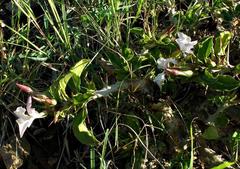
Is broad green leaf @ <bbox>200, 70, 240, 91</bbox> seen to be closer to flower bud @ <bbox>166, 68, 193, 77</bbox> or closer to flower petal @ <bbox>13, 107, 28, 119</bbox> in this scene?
flower bud @ <bbox>166, 68, 193, 77</bbox>

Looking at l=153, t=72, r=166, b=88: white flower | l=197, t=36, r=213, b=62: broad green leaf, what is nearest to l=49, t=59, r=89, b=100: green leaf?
l=153, t=72, r=166, b=88: white flower

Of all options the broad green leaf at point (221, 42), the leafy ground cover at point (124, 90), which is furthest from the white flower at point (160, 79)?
the broad green leaf at point (221, 42)

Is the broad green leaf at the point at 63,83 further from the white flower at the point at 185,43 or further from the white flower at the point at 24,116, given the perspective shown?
the white flower at the point at 185,43

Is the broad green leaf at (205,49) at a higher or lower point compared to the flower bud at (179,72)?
higher

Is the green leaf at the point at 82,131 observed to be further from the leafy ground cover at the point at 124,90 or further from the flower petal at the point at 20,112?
the flower petal at the point at 20,112

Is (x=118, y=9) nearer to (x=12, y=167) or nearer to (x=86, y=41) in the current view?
(x=86, y=41)

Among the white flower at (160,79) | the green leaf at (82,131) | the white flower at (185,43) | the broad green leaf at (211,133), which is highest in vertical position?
the white flower at (185,43)
